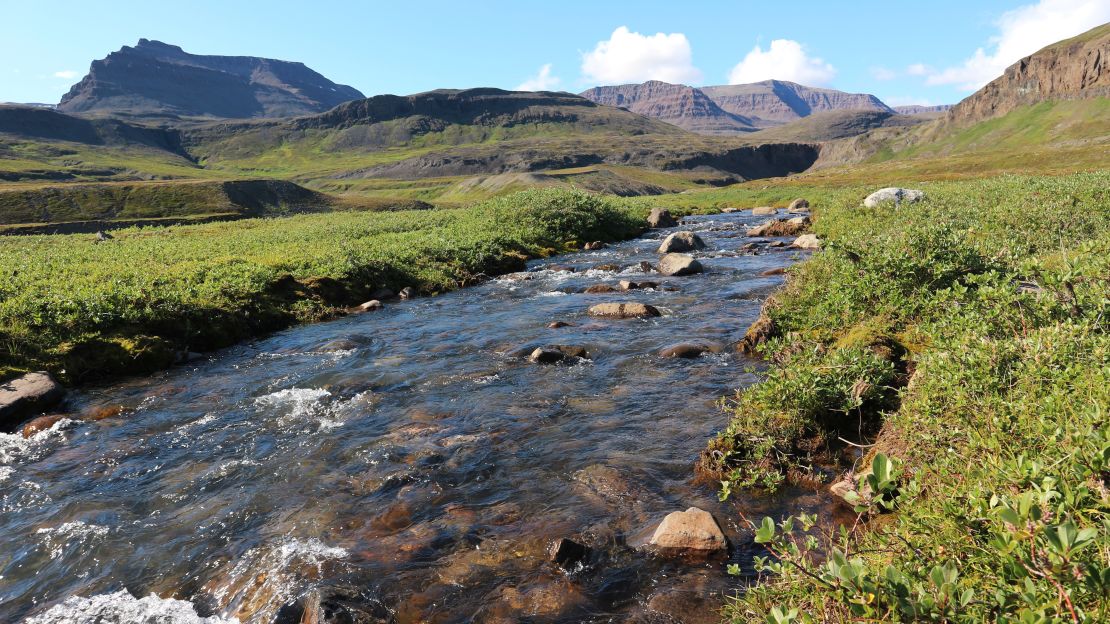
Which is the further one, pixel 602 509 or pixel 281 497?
pixel 281 497

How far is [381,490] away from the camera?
995 centimetres

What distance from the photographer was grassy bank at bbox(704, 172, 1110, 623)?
12.3 feet

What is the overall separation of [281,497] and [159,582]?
2.14m

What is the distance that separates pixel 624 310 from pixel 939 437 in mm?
14772

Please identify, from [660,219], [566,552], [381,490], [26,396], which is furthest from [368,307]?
[660,219]

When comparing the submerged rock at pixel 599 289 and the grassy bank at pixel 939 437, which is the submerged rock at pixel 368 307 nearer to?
the submerged rock at pixel 599 289

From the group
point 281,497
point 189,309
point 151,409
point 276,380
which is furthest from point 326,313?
point 281,497

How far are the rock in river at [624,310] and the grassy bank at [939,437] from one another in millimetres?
5482

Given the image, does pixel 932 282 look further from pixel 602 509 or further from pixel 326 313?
pixel 326 313

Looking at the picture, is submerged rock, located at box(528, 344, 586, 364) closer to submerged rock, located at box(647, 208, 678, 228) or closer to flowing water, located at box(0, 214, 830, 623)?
flowing water, located at box(0, 214, 830, 623)

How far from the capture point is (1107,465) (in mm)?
4121

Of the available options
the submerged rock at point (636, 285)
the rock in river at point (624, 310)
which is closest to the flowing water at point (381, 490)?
the rock in river at point (624, 310)

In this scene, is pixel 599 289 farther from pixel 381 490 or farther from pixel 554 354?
pixel 381 490

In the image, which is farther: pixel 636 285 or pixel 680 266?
pixel 680 266
